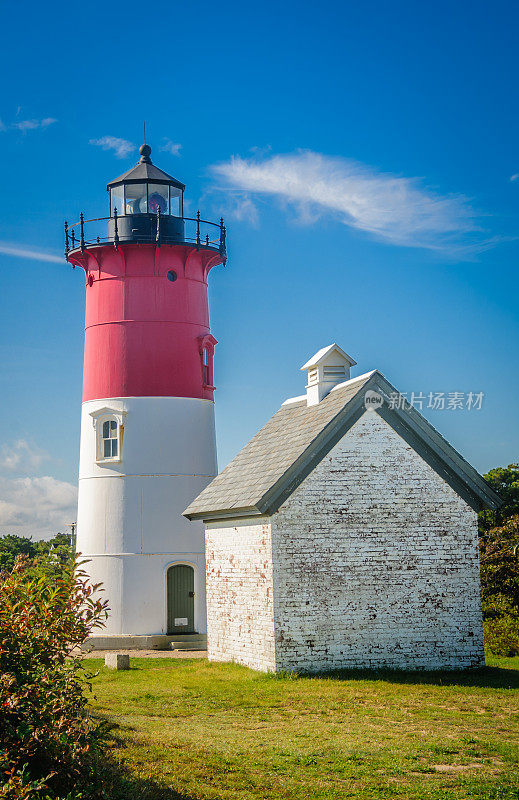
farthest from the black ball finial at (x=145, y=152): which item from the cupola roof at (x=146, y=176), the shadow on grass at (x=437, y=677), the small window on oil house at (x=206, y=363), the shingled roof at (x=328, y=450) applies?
the shadow on grass at (x=437, y=677)

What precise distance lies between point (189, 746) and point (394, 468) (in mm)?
8083

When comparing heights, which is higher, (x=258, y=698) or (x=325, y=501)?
(x=325, y=501)

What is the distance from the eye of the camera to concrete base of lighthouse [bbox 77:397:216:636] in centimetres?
2372

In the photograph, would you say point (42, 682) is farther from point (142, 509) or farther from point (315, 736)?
point (142, 509)

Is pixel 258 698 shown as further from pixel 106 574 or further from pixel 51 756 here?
pixel 106 574

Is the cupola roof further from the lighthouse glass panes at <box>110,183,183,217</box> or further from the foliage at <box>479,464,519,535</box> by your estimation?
the foliage at <box>479,464,519,535</box>

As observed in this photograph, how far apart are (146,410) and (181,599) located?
17.9ft

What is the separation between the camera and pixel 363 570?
16.2 metres


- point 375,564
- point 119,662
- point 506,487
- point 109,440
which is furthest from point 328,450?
point 506,487

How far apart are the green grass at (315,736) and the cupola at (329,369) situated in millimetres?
6289

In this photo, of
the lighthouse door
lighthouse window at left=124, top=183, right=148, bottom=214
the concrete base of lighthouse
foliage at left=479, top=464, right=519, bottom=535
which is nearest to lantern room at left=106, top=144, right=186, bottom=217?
lighthouse window at left=124, top=183, right=148, bottom=214

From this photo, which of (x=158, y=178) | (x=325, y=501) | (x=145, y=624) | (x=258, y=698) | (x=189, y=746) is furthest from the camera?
(x=158, y=178)

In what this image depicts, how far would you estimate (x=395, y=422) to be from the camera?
1716 centimetres

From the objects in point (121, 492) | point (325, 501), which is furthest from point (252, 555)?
point (121, 492)
